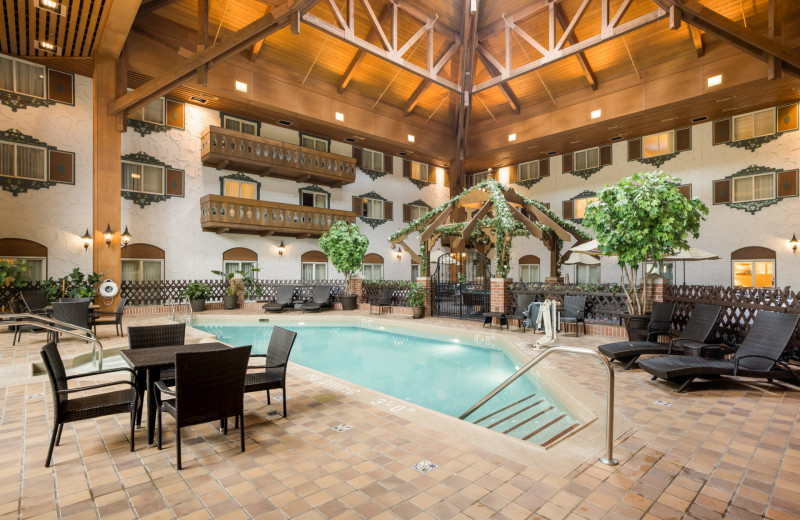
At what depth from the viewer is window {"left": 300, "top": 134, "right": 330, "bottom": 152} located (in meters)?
18.5

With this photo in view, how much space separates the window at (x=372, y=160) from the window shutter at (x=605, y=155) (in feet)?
35.1

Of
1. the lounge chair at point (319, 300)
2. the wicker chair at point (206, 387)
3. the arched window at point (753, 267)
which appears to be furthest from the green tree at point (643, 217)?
the arched window at point (753, 267)

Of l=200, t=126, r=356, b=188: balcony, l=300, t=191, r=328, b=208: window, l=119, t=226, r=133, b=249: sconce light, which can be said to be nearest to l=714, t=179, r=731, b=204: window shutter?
l=200, t=126, r=356, b=188: balcony

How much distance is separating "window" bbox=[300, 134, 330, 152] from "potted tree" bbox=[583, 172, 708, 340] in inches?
560

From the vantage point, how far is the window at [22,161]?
1199cm

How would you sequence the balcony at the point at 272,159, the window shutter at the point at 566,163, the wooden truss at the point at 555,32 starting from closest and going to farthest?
the wooden truss at the point at 555,32
the balcony at the point at 272,159
the window shutter at the point at 566,163

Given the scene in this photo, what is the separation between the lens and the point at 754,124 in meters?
14.8

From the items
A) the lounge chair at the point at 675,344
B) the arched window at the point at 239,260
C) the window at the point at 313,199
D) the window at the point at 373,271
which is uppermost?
the window at the point at 313,199

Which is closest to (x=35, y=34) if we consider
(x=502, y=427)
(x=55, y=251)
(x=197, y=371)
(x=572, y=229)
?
(x=55, y=251)

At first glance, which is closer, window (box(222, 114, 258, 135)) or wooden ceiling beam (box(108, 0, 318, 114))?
wooden ceiling beam (box(108, 0, 318, 114))

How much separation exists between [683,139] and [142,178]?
2112 cm

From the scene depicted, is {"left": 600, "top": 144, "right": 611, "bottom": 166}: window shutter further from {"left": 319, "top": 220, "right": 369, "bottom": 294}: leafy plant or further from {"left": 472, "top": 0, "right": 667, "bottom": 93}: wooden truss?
{"left": 319, "top": 220, "right": 369, "bottom": 294}: leafy plant

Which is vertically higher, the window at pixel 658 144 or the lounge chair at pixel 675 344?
the window at pixel 658 144

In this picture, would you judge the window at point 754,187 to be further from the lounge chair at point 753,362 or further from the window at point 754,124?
the lounge chair at point 753,362
